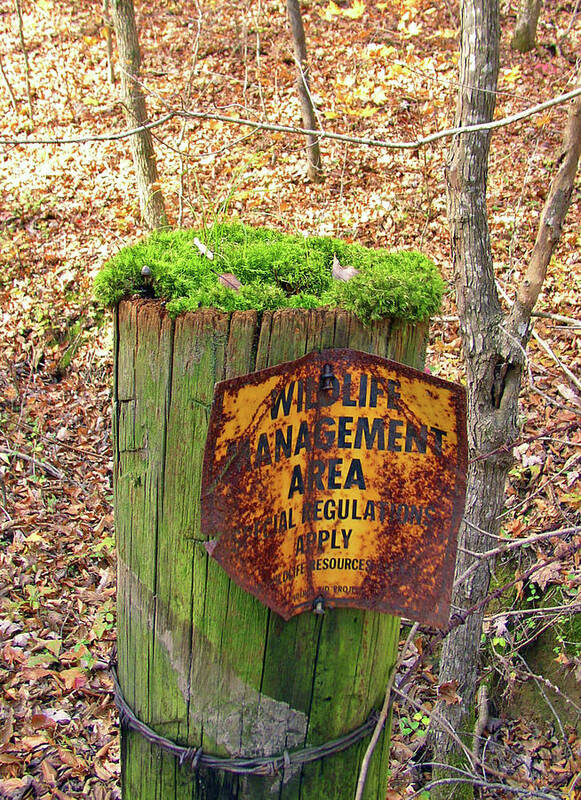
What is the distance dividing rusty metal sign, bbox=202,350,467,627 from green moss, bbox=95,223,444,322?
155 mm

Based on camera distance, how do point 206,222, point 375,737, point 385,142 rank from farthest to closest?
point 206,222 < point 385,142 < point 375,737

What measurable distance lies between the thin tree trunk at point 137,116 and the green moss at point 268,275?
734 centimetres

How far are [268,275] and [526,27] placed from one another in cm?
1301

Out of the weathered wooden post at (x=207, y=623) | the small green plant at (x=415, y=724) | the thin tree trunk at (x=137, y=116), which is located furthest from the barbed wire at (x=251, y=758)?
the thin tree trunk at (x=137, y=116)

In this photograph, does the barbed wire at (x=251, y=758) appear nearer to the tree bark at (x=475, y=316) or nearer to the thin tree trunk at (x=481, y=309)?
the tree bark at (x=475, y=316)

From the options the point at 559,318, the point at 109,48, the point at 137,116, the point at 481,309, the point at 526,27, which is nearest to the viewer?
the point at 559,318

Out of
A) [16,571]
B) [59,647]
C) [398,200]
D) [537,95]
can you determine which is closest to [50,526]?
[16,571]

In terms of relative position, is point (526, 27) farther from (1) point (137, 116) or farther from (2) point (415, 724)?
(2) point (415, 724)

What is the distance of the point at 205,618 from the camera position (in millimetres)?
1524

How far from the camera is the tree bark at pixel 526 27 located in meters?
11.6

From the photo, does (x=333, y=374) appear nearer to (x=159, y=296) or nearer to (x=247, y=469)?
(x=247, y=469)

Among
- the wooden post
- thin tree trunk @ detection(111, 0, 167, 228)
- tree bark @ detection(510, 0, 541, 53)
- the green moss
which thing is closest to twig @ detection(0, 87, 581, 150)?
the green moss

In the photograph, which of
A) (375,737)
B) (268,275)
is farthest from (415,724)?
(268,275)

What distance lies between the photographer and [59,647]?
4.59 m
